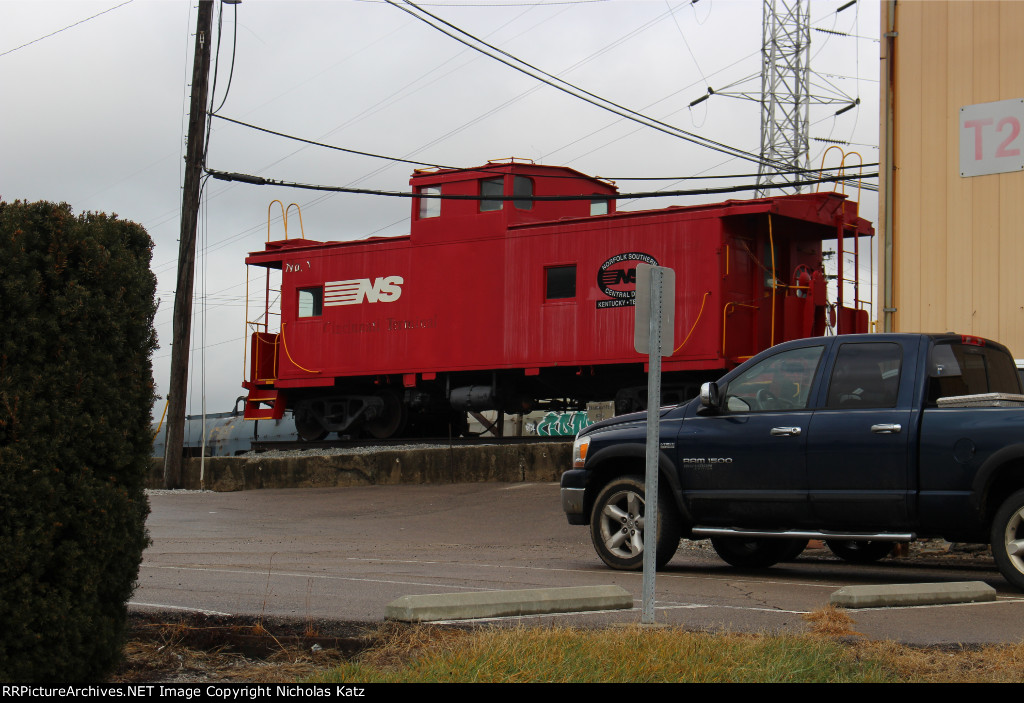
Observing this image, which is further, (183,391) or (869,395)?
(183,391)

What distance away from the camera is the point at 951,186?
12.7 m

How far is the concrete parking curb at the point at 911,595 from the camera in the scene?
7.18m

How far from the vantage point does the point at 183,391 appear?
864 inches

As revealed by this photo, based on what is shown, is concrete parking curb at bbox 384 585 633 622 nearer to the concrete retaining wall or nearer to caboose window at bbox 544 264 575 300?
the concrete retaining wall

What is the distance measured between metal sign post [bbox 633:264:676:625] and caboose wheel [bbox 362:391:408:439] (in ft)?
53.8

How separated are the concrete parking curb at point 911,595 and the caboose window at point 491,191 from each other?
561 inches

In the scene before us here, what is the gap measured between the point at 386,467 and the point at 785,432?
12088 mm

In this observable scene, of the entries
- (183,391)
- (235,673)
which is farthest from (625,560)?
(183,391)

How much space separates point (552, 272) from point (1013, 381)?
10998 millimetres

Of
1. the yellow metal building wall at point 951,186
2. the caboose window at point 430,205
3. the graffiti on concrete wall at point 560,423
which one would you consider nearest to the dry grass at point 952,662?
the yellow metal building wall at point 951,186

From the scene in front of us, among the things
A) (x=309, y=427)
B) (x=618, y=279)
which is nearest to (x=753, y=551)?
(x=618, y=279)

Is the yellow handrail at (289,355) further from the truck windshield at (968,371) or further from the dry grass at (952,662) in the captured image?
the dry grass at (952,662)

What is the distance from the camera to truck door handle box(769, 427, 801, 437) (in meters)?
9.05
